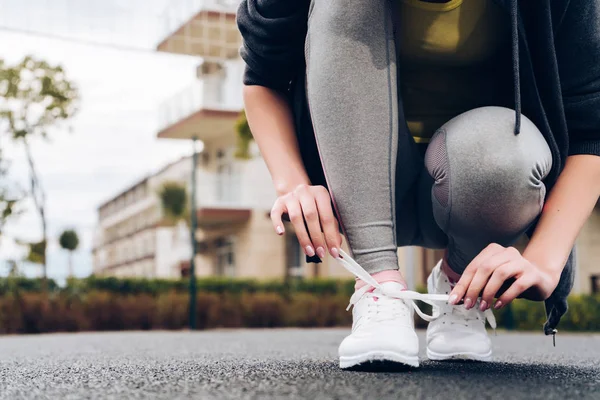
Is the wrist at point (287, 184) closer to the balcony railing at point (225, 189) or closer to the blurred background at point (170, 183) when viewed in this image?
the blurred background at point (170, 183)

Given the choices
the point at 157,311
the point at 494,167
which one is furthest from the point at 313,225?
the point at 157,311

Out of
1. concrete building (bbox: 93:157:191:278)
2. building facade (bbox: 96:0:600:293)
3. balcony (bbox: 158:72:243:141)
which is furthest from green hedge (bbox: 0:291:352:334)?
concrete building (bbox: 93:157:191:278)

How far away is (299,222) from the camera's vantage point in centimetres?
87

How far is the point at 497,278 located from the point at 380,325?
0.50ft

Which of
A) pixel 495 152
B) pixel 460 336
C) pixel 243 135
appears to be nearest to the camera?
pixel 495 152

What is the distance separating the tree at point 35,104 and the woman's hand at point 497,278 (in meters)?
8.29

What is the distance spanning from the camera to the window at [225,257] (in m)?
14.8

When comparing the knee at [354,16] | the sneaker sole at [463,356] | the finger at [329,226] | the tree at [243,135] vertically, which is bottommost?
the sneaker sole at [463,356]

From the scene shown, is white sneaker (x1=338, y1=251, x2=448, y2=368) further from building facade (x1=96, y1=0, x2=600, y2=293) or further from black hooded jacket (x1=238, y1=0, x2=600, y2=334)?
building facade (x1=96, y1=0, x2=600, y2=293)

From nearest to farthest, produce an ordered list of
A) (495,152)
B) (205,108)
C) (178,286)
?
(495,152) → (178,286) → (205,108)

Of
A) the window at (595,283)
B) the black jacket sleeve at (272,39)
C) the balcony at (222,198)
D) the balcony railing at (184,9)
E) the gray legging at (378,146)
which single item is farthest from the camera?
→ the balcony at (222,198)

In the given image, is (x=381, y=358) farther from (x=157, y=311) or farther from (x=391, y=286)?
(x=157, y=311)

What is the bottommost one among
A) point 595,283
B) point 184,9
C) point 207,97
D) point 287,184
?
point 595,283

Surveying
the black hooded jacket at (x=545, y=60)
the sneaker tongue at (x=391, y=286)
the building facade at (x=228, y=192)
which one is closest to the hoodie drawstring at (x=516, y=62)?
the black hooded jacket at (x=545, y=60)
